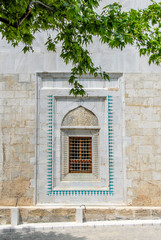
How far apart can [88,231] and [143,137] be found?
114 inches

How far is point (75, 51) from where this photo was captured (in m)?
4.84

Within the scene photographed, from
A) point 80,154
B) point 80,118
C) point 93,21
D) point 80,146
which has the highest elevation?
point 93,21

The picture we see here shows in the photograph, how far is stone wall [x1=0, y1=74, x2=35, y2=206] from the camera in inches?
304

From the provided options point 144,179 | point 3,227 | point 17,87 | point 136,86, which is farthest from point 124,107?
point 3,227

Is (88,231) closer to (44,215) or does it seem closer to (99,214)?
(99,214)

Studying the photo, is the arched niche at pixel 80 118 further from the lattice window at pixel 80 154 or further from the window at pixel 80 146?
the lattice window at pixel 80 154

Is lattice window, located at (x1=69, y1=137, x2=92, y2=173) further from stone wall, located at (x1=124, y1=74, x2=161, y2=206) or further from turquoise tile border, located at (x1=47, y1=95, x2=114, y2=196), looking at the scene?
stone wall, located at (x1=124, y1=74, x2=161, y2=206)

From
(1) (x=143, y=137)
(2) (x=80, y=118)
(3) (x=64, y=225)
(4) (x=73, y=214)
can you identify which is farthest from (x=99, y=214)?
(2) (x=80, y=118)

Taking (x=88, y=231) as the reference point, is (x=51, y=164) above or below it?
above

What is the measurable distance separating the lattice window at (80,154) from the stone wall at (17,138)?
1.09 metres

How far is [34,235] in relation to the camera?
21.6 feet

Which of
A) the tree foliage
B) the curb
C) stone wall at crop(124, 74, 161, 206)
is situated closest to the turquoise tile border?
stone wall at crop(124, 74, 161, 206)

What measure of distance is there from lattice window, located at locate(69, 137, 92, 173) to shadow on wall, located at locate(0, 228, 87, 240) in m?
1.85

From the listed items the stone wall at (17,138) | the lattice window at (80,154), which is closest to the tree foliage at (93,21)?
the stone wall at (17,138)
